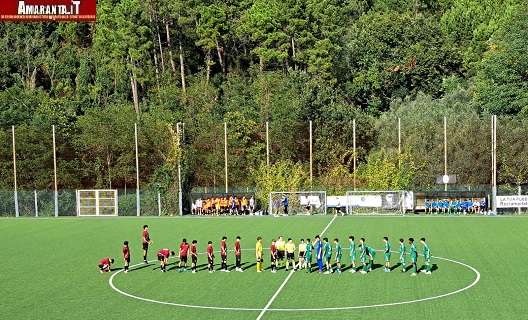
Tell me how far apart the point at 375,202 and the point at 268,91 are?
89.1 ft

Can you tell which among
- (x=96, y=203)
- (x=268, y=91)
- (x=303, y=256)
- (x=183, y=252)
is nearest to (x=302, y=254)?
(x=303, y=256)

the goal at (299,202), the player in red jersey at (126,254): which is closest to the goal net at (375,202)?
the goal at (299,202)

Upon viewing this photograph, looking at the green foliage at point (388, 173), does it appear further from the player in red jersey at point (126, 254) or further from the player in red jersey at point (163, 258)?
the player in red jersey at point (126, 254)

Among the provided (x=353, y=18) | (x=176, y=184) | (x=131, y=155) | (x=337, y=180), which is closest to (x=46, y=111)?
(x=131, y=155)

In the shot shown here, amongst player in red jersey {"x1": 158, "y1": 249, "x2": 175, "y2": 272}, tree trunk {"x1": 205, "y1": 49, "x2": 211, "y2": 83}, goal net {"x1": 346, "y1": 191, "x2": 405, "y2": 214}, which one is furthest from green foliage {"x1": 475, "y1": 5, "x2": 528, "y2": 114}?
player in red jersey {"x1": 158, "y1": 249, "x2": 175, "y2": 272}

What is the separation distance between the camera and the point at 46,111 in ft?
272

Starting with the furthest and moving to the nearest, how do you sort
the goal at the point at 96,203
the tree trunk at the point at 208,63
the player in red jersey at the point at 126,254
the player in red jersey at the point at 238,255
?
the tree trunk at the point at 208,63, the goal at the point at 96,203, the player in red jersey at the point at 238,255, the player in red jersey at the point at 126,254

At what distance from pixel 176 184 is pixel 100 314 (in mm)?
36597

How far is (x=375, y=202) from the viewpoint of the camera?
2213 inches

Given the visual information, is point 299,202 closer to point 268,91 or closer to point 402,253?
point 268,91

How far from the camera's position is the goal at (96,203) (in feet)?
193

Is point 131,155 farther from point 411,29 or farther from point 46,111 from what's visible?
point 411,29

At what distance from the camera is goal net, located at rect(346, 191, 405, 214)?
55938mm

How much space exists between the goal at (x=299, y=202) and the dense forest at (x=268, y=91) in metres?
1.76
